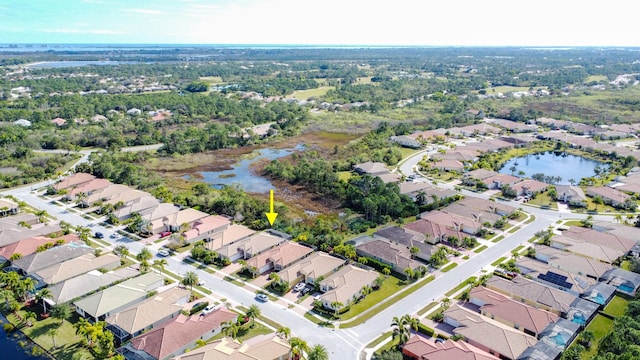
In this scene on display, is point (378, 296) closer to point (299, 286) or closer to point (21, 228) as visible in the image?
point (299, 286)

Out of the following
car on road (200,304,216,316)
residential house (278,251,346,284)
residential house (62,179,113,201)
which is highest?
residential house (62,179,113,201)

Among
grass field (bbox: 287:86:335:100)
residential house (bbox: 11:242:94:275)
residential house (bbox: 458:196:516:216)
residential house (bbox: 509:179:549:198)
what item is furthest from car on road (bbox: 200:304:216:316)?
grass field (bbox: 287:86:335:100)

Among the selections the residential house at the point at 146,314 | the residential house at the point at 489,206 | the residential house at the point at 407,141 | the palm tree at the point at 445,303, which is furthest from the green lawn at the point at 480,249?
the residential house at the point at 407,141

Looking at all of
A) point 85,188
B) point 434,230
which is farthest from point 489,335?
point 85,188

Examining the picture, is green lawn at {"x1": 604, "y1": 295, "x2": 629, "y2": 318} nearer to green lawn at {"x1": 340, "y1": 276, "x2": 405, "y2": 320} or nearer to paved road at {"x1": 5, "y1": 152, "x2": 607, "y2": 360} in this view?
paved road at {"x1": 5, "y1": 152, "x2": 607, "y2": 360}

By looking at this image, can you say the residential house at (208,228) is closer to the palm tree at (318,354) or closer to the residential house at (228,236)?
the residential house at (228,236)

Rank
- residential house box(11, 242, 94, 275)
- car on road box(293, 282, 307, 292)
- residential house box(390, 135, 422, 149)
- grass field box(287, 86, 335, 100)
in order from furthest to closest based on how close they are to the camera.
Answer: grass field box(287, 86, 335, 100) < residential house box(390, 135, 422, 149) < residential house box(11, 242, 94, 275) < car on road box(293, 282, 307, 292)
